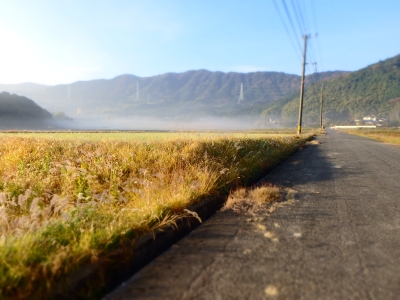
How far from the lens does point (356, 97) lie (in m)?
154

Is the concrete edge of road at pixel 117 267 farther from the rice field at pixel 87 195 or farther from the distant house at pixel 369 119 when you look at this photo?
the distant house at pixel 369 119

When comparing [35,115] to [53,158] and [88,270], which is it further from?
[88,270]

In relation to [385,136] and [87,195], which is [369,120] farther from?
[87,195]

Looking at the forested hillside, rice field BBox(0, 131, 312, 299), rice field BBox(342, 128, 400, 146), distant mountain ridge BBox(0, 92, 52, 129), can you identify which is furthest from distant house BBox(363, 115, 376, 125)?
rice field BBox(0, 131, 312, 299)

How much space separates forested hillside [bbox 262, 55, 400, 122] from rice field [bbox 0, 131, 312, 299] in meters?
154

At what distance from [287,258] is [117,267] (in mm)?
1768

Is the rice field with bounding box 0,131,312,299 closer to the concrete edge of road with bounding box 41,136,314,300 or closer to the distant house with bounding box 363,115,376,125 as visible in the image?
the concrete edge of road with bounding box 41,136,314,300

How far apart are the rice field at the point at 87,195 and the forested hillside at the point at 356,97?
154m

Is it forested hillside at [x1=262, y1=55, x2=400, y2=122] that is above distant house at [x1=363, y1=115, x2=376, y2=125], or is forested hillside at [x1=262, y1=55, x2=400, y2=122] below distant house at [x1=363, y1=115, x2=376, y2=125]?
above

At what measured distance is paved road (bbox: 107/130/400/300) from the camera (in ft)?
8.33

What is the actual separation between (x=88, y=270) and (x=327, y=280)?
2.17 meters

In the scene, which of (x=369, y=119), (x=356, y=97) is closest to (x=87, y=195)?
(x=369, y=119)

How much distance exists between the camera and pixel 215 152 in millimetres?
8750

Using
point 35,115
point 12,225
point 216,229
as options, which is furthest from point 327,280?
point 35,115
